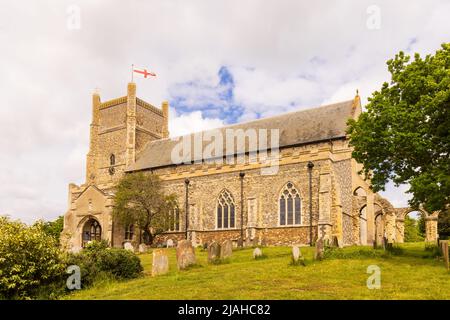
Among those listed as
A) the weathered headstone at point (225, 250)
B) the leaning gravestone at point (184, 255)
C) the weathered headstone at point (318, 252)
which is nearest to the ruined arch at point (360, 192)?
the weathered headstone at point (225, 250)

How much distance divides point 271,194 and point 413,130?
1393 cm

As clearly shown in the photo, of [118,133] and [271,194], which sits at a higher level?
[118,133]

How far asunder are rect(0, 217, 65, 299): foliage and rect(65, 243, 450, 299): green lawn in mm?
1058

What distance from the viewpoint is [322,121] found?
30391mm

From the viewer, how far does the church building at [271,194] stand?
26.8 metres

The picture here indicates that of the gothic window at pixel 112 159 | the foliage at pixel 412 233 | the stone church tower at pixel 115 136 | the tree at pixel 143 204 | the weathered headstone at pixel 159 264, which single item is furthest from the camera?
the foliage at pixel 412 233

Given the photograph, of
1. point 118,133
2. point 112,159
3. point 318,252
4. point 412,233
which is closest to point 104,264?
point 318,252

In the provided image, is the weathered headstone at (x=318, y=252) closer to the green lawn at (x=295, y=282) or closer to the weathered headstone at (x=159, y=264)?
the green lawn at (x=295, y=282)

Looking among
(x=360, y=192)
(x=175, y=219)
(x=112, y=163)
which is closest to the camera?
(x=360, y=192)

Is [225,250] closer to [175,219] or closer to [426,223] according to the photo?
[175,219]

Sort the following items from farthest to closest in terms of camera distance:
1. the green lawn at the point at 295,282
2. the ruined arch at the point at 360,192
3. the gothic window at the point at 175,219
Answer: the gothic window at the point at 175,219, the ruined arch at the point at 360,192, the green lawn at the point at 295,282

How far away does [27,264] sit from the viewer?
1274 centimetres

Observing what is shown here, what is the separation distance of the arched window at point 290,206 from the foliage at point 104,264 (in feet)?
46.5
